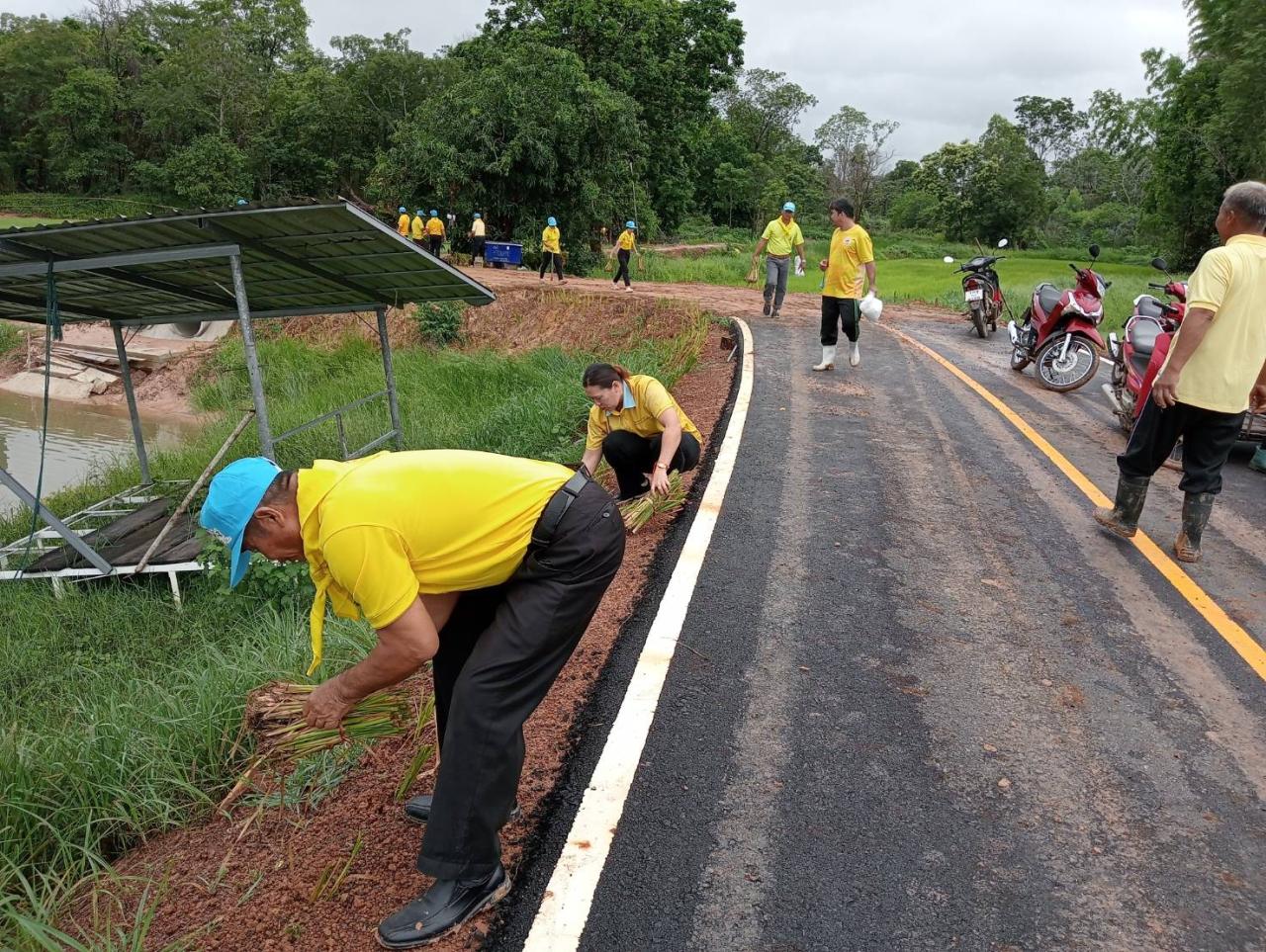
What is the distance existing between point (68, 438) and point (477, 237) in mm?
11627

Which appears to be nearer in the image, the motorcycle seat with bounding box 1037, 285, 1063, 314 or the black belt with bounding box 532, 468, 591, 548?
the black belt with bounding box 532, 468, 591, 548

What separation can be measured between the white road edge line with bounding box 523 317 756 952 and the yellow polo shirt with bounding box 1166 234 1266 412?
2799mm

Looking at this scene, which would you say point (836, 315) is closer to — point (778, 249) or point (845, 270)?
point (845, 270)

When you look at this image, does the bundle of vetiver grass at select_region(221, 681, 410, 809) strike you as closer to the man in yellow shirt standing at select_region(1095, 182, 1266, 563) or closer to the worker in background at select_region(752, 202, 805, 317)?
the man in yellow shirt standing at select_region(1095, 182, 1266, 563)

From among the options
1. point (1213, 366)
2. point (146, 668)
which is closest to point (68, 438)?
point (146, 668)

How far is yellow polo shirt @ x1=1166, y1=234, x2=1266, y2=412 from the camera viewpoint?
4.24m

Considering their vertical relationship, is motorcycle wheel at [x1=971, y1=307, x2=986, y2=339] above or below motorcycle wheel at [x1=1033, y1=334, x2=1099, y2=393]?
above

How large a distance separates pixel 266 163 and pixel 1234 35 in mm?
44460

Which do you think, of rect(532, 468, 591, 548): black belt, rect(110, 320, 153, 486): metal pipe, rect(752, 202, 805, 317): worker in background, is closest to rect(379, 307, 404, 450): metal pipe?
rect(110, 320, 153, 486): metal pipe

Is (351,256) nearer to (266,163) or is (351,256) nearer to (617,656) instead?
(617,656)

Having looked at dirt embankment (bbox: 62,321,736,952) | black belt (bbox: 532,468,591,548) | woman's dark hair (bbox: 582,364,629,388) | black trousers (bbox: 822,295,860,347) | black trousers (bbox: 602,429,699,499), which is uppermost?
black trousers (bbox: 822,295,860,347)

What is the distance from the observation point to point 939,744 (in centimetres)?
300

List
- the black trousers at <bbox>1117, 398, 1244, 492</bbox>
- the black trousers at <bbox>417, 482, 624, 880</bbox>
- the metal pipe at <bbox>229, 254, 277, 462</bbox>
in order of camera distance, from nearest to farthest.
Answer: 1. the black trousers at <bbox>417, 482, 624, 880</bbox>
2. the black trousers at <bbox>1117, 398, 1244, 492</bbox>
3. the metal pipe at <bbox>229, 254, 277, 462</bbox>

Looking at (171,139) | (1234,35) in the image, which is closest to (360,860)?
(1234,35)
